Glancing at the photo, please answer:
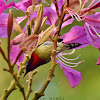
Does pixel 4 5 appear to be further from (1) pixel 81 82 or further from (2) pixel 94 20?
(1) pixel 81 82

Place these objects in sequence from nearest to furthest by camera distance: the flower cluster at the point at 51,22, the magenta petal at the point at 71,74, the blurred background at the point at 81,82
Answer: the flower cluster at the point at 51,22 → the magenta petal at the point at 71,74 → the blurred background at the point at 81,82

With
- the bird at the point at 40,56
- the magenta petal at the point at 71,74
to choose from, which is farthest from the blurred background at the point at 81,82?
the bird at the point at 40,56

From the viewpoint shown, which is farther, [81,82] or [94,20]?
[81,82]

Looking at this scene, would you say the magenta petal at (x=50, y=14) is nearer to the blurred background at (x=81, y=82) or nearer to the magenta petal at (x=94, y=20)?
the magenta petal at (x=94, y=20)

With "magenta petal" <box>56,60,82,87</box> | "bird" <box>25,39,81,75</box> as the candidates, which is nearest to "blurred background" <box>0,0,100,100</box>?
"magenta petal" <box>56,60,82,87</box>

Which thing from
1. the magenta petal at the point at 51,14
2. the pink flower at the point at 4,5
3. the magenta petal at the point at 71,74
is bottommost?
the magenta petal at the point at 71,74

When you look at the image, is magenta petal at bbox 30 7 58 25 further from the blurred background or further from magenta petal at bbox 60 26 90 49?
the blurred background

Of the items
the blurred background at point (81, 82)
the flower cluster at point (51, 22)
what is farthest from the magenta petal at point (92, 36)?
the blurred background at point (81, 82)

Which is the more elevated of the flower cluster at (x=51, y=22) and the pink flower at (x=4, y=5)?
the pink flower at (x=4, y=5)

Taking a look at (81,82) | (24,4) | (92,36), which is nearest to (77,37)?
(92,36)

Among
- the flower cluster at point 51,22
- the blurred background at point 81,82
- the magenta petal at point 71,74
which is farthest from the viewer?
the blurred background at point 81,82

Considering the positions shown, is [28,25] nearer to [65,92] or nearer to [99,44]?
[99,44]

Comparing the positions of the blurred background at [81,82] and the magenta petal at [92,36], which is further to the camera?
the blurred background at [81,82]
